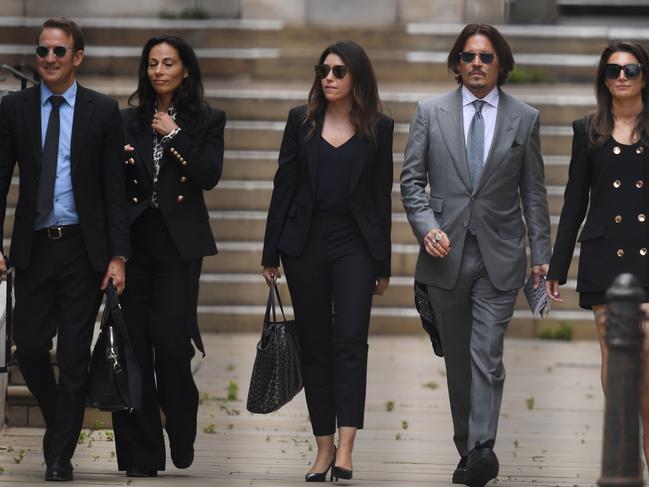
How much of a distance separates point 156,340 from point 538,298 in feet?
5.92

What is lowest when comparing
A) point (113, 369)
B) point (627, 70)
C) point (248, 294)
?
point (248, 294)

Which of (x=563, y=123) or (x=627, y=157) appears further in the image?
(x=563, y=123)

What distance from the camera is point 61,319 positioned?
786cm

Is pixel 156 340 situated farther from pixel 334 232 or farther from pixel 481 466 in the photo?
pixel 481 466

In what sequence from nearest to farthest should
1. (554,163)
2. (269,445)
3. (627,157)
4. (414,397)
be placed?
(627,157) → (269,445) → (414,397) → (554,163)

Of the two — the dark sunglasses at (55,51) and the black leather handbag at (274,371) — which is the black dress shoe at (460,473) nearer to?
the black leather handbag at (274,371)

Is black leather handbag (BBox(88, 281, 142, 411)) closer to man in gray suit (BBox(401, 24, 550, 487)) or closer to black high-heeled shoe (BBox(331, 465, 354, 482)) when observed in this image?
black high-heeled shoe (BBox(331, 465, 354, 482))

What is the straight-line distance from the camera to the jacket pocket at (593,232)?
25.6 feet

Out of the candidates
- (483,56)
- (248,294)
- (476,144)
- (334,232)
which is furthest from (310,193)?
(248,294)

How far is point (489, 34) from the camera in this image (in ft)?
26.8

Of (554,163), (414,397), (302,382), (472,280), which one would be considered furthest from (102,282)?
(554,163)

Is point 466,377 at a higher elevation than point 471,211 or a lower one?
lower

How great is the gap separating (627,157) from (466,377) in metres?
1.31

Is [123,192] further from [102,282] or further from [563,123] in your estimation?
[563,123]
